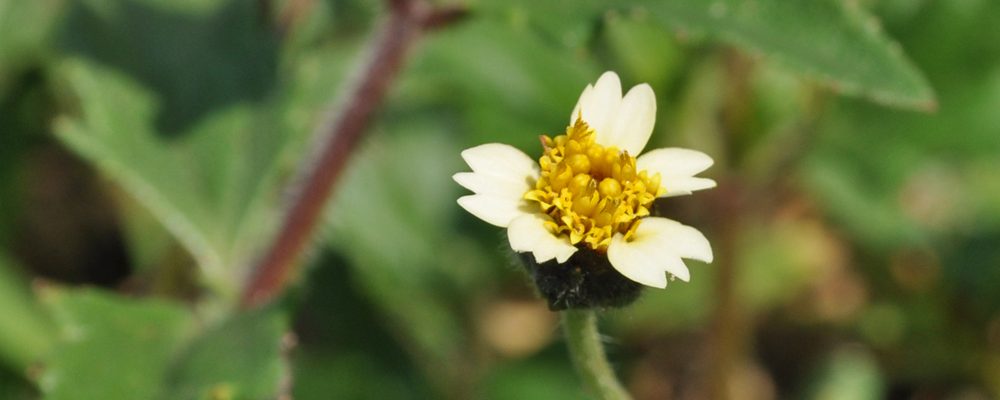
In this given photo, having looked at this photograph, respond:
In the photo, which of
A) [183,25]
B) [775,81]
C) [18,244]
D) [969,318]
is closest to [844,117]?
[775,81]

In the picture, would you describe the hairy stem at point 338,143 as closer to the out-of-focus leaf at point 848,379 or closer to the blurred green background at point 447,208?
the blurred green background at point 447,208

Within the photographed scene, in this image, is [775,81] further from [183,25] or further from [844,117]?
[183,25]

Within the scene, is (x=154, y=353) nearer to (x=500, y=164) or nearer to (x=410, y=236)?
(x=500, y=164)

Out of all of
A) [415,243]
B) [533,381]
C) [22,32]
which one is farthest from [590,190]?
[22,32]

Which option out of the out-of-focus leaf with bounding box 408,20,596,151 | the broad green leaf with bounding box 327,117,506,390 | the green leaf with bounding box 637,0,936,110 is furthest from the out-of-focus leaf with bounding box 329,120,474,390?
the green leaf with bounding box 637,0,936,110

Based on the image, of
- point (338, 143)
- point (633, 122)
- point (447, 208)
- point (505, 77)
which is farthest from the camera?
point (447, 208)

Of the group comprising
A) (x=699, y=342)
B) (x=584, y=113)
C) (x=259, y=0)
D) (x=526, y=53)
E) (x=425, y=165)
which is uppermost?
(x=584, y=113)

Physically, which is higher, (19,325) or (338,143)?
(338,143)

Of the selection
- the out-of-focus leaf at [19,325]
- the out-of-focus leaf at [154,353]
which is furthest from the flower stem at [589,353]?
the out-of-focus leaf at [19,325]
